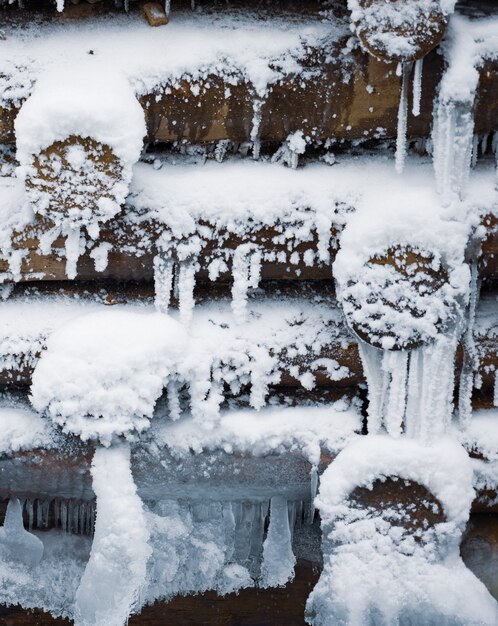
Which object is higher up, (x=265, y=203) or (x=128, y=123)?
(x=128, y=123)

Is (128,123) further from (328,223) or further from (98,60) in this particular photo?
(328,223)

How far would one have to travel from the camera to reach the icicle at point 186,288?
237 centimetres

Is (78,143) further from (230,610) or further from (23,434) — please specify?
(230,610)

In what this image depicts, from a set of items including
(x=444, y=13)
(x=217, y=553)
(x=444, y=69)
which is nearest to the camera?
(x=444, y=13)

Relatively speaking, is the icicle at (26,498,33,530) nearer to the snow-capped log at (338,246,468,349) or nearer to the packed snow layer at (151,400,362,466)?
the packed snow layer at (151,400,362,466)

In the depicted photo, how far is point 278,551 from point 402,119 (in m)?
1.70

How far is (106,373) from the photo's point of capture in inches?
88.7

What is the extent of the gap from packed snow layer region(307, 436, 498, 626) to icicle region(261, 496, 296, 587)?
1.10ft

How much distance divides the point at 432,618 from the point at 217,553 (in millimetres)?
874

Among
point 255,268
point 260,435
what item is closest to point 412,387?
point 260,435

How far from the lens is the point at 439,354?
7.49 ft

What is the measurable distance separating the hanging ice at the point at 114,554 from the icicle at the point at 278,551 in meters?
0.59

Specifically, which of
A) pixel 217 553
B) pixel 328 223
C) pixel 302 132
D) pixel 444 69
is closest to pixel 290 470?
pixel 217 553

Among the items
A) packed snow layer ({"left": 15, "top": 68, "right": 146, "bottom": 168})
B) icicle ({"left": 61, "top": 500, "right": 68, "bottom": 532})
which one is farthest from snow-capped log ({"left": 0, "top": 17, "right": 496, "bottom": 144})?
icicle ({"left": 61, "top": 500, "right": 68, "bottom": 532})
